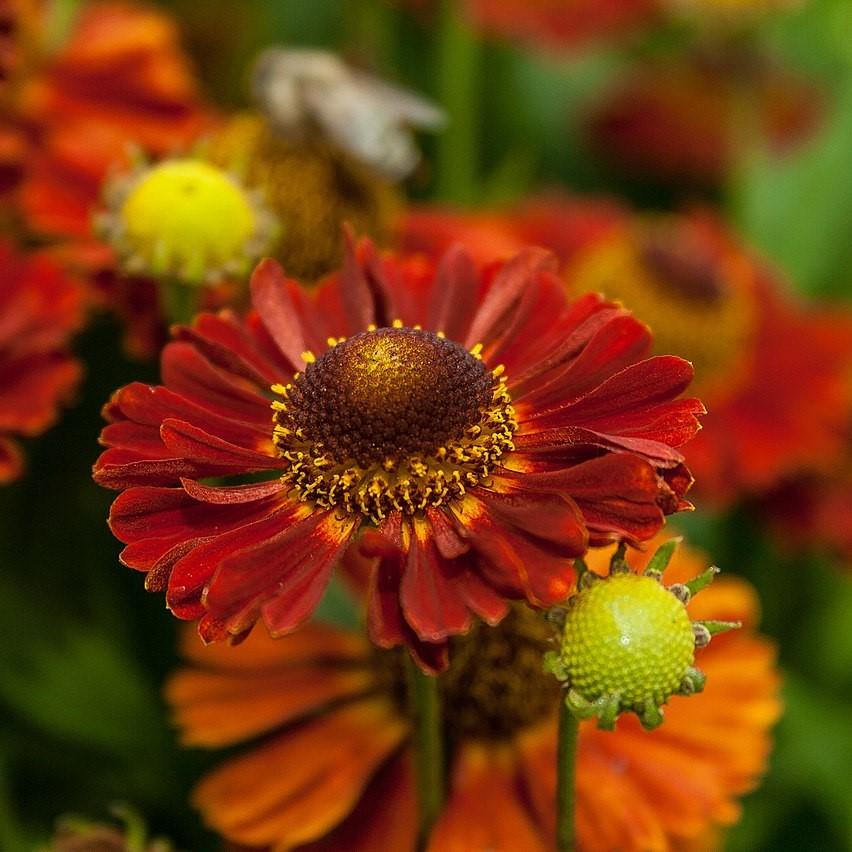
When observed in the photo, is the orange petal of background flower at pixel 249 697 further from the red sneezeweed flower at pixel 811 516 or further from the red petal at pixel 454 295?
the red sneezeweed flower at pixel 811 516

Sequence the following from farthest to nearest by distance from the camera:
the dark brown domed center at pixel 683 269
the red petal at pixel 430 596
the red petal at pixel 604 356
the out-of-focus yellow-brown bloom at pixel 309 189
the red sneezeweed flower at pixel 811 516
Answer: the dark brown domed center at pixel 683 269
the red sneezeweed flower at pixel 811 516
the out-of-focus yellow-brown bloom at pixel 309 189
the red petal at pixel 604 356
the red petal at pixel 430 596

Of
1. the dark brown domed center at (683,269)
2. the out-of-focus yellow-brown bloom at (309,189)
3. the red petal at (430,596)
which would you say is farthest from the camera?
the dark brown domed center at (683,269)

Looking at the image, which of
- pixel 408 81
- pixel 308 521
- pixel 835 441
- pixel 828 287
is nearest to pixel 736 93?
pixel 828 287

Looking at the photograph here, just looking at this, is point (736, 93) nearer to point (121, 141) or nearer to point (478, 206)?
point (478, 206)

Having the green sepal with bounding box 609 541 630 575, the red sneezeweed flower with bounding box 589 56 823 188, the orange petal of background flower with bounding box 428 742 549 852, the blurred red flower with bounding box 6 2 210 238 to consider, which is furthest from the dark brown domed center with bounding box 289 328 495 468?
the red sneezeweed flower with bounding box 589 56 823 188

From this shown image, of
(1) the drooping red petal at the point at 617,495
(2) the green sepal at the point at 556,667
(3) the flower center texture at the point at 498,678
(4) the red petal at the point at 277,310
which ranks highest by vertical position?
(4) the red petal at the point at 277,310

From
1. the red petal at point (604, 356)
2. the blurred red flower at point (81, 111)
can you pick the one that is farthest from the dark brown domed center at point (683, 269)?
the red petal at point (604, 356)
